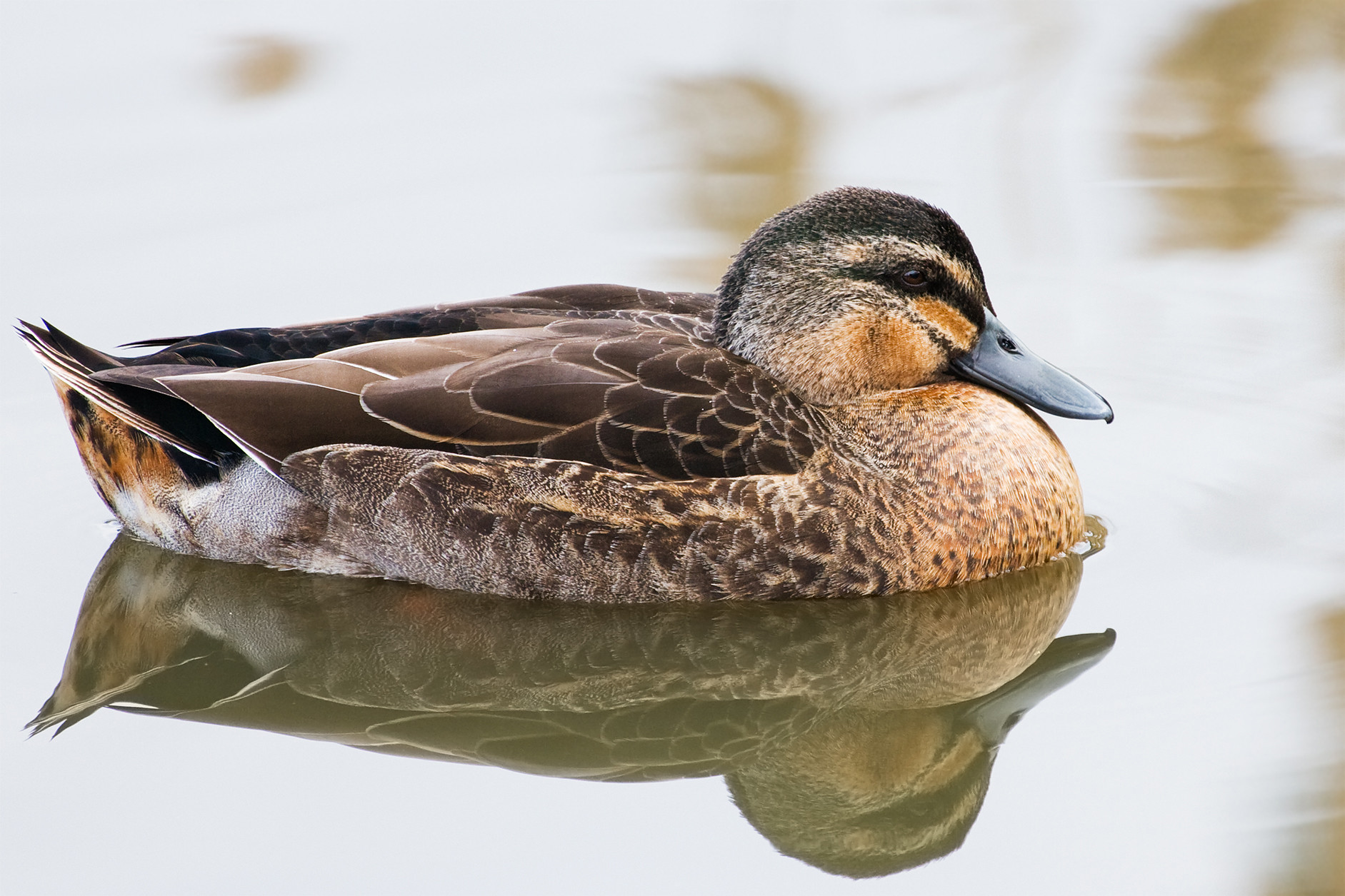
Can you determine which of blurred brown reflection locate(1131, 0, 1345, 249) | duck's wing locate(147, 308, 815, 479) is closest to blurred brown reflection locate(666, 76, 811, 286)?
blurred brown reflection locate(1131, 0, 1345, 249)

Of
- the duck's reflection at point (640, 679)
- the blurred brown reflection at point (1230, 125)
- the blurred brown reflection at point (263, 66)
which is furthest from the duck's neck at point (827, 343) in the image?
the blurred brown reflection at point (263, 66)

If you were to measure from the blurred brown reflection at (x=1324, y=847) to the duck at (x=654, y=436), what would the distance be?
6.44ft

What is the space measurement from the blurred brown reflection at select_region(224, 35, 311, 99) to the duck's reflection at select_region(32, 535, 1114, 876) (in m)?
5.74

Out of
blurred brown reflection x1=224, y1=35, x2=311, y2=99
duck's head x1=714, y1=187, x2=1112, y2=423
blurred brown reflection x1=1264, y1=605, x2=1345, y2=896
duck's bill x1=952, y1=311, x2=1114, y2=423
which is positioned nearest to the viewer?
blurred brown reflection x1=1264, y1=605, x2=1345, y2=896

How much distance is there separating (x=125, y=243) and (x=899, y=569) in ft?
18.9

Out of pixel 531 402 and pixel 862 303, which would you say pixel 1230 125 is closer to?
pixel 862 303

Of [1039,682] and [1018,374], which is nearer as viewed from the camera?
[1039,682]

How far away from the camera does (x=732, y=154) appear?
39.9ft

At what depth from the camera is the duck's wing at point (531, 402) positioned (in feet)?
24.2

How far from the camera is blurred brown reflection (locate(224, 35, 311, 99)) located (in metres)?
12.9

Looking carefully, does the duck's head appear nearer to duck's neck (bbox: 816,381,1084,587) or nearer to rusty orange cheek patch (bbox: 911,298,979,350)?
rusty orange cheek patch (bbox: 911,298,979,350)

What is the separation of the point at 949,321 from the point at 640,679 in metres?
2.10

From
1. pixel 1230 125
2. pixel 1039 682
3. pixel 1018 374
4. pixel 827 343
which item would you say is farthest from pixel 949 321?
pixel 1230 125

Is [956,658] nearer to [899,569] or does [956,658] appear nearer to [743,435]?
[899,569]
